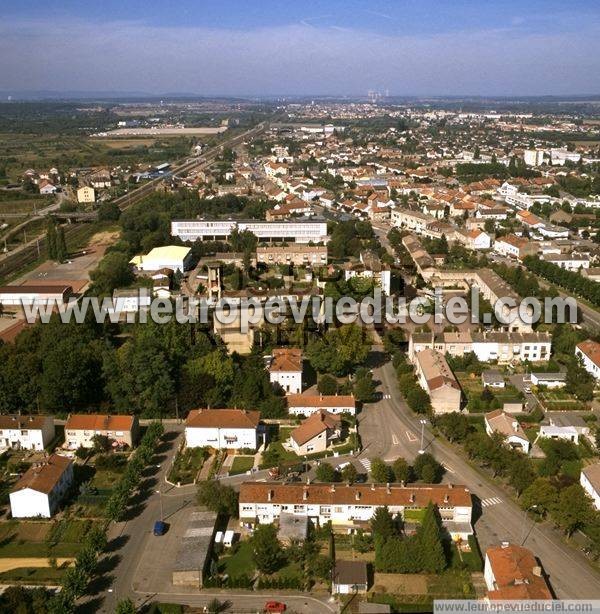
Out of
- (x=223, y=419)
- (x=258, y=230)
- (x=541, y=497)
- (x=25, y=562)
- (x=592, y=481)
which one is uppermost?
(x=258, y=230)

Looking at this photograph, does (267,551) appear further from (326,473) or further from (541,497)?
(541,497)

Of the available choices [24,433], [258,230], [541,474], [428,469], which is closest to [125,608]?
[428,469]

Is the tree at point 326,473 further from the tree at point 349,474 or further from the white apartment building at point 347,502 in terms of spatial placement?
the white apartment building at point 347,502

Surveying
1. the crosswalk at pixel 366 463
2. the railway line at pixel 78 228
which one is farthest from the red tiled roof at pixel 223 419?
the railway line at pixel 78 228

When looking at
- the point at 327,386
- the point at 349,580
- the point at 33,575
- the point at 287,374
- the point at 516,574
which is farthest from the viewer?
the point at 287,374

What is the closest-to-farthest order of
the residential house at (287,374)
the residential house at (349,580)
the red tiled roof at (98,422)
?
the residential house at (349,580)
the red tiled roof at (98,422)
the residential house at (287,374)

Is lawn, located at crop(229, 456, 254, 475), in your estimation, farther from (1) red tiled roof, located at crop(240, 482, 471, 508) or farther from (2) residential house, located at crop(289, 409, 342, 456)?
(1) red tiled roof, located at crop(240, 482, 471, 508)

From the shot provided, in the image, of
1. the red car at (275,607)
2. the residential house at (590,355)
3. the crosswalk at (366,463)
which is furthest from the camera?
the residential house at (590,355)
